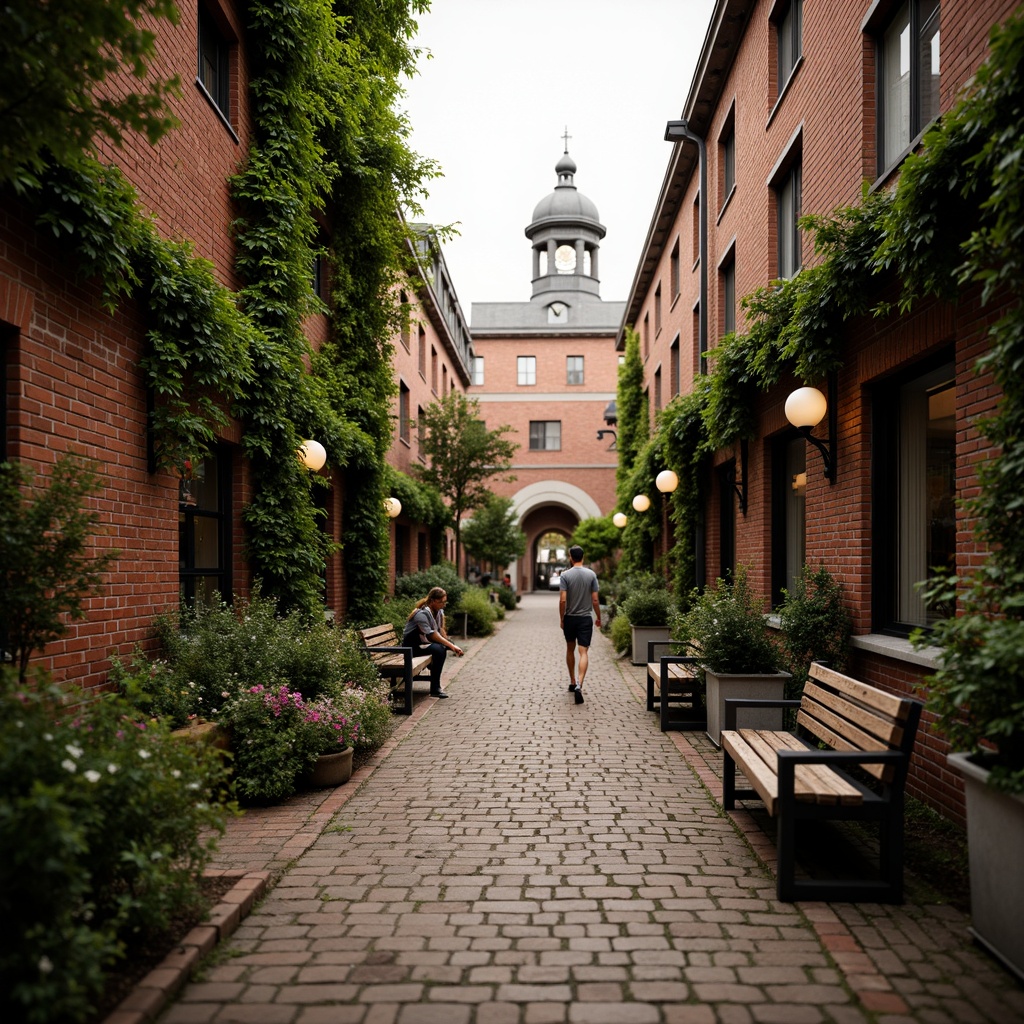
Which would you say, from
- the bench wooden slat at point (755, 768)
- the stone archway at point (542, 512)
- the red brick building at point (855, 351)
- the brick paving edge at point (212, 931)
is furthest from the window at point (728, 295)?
the stone archway at point (542, 512)

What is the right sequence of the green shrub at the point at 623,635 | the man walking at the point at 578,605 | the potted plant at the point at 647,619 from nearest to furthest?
the man walking at the point at 578,605 < the potted plant at the point at 647,619 < the green shrub at the point at 623,635

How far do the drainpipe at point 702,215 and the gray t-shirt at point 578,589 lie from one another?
5.13 m

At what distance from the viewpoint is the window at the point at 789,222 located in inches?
373

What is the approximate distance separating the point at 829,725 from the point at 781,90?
8.15 metres

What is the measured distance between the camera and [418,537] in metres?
21.6

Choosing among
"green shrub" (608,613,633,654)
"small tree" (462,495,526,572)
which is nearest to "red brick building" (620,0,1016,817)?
"green shrub" (608,613,633,654)

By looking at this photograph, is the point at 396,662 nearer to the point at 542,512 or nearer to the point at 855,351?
the point at 855,351

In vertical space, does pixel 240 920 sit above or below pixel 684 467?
below

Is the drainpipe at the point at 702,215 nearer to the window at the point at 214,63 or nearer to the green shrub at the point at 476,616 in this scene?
the green shrub at the point at 476,616

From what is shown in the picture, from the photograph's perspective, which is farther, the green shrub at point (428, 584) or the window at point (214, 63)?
the green shrub at point (428, 584)

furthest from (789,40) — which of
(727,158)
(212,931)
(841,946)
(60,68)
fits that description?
(212,931)

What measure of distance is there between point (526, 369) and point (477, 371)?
2451mm

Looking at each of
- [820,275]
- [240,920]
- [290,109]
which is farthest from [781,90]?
[240,920]

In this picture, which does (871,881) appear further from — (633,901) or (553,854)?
(553,854)
